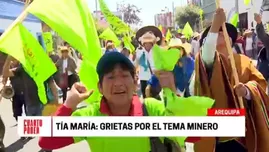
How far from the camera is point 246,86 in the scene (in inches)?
124

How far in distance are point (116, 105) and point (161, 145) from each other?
11.3 inches

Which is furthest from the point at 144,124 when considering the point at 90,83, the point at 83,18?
the point at 83,18

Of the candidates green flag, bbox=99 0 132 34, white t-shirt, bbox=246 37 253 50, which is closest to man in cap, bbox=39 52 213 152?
green flag, bbox=99 0 132 34

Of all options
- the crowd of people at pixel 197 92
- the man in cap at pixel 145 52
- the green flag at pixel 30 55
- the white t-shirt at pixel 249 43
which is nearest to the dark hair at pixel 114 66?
the crowd of people at pixel 197 92

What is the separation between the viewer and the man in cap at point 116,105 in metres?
2.42

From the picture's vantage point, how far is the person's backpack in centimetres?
241

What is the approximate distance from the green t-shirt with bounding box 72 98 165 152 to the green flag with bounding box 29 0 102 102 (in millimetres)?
348

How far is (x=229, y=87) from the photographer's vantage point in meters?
3.21

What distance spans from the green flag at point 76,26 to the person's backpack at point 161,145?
1.74 feet

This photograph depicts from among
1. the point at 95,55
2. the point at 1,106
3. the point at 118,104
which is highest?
the point at 95,55

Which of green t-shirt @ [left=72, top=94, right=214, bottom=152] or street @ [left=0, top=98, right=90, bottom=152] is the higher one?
green t-shirt @ [left=72, top=94, right=214, bottom=152]

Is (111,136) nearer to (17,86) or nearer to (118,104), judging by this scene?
(118,104)

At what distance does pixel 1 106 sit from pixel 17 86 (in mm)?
4258

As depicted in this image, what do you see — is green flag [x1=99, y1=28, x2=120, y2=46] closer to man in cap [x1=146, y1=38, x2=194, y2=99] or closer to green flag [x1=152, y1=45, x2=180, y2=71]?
man in cap [x1=146, y1=38, x2=194, y2=99]
